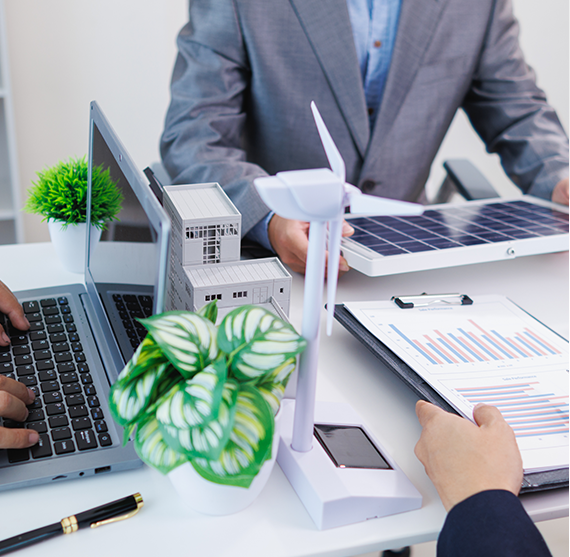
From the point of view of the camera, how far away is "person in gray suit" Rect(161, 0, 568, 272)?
1210mm

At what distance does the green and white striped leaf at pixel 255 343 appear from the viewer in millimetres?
418

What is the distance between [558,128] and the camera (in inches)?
54.8

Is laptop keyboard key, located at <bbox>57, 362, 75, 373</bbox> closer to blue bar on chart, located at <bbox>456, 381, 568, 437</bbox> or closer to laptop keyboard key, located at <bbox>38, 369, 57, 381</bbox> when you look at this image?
laptop keyboard key, located at <bbox>38, 369, 57, 381</bbox>

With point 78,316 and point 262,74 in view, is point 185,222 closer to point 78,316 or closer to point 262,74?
point 78,316

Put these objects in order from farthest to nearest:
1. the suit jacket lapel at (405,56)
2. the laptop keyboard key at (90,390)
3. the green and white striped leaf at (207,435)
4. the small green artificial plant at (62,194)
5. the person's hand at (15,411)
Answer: the suit jacket lapel at (405,56) < the small green artificial plant at (62,194) < the laptop keyboard key at (90,390) < the person's hand at (15,411) < the green and white striped leaf at (207,435)

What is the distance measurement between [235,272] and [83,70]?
199 centimetres

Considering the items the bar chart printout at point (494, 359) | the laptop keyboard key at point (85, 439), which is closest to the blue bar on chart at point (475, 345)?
the bar chart printout at point (494, 359)

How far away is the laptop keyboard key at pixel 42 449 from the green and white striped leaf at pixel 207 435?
0.18 m

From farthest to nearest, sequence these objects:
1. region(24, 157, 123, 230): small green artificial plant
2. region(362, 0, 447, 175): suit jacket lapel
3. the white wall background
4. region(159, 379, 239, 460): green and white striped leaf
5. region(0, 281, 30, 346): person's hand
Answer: the white wall background < region(362, 0, 447, 175): suit jacket lapel < region(24, 157, 123, 230): small green artificial plant < region(0, 281, 30, 346): person's hand < region(159, 379, 239, 460): green and white striped leaf

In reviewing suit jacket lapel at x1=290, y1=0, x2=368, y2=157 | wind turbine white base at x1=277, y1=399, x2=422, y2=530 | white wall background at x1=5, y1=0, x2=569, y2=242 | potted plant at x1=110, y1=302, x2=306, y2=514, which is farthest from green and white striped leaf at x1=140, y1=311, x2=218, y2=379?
white wall background at x1=5, y1=0, x2=569, y2=242

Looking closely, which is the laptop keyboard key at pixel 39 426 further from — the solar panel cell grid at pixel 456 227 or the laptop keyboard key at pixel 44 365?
the solar panel cell grid at pixel 456 227

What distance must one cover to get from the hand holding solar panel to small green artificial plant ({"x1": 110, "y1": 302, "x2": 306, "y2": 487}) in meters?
0.06

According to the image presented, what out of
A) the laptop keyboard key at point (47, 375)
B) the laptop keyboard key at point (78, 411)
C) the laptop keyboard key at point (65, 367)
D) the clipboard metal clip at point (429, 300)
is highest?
the clipboard metal clip at point (429, 300)

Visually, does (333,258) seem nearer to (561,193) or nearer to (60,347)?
(60,347)
